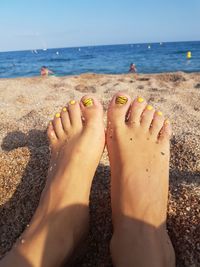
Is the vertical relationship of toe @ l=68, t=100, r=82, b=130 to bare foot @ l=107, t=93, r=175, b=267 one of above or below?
above

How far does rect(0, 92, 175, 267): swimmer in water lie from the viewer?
1.18m

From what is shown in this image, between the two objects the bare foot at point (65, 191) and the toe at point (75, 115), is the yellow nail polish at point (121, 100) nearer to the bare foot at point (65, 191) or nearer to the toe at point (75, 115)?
the bare foot at point (65, 191)

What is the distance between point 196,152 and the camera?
1.87 meters

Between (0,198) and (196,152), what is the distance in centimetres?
104

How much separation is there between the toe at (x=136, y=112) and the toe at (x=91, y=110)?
16 centimetres

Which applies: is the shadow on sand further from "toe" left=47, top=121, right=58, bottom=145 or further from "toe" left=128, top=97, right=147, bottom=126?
"toe" left=128, top=97, right=147, bottom=126

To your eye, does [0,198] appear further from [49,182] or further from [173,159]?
[173,159]

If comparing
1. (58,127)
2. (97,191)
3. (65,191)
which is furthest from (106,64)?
(65,191)

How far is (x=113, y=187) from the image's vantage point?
145cm

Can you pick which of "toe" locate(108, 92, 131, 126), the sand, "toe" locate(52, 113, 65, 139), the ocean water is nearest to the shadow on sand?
the sand

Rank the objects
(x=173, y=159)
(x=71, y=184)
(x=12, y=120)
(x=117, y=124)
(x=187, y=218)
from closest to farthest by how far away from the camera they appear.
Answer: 1. (x=187, y=218)
2. (x=71, y=184)
3. (x=117, y=124)
4. (x=173, y=159)
5. (x=12, y=120)

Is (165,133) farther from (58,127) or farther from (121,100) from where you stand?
(58,127)

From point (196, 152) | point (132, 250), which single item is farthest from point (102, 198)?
point (196, 152)

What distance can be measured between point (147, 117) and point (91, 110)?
29 centimetres
